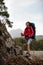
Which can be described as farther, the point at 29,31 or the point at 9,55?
the point at 29,31

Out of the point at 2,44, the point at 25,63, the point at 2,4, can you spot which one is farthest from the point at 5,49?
the point at 2,4

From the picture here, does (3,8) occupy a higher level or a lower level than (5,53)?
higher

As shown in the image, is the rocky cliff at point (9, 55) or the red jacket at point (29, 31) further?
the red jacket at point (29, 31)

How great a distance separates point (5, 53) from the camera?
542 inches

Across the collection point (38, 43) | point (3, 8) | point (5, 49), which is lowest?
point (38, 43)

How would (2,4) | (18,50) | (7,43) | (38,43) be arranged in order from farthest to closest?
(38,43)
(2,4)
(18,50)
(7,43)

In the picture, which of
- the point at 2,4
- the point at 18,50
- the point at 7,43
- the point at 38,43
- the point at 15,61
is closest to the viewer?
the point at 15,61

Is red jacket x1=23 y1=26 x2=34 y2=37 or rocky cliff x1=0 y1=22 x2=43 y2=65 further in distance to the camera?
red jacket x1=23 y1=26 x2=34 y2=37

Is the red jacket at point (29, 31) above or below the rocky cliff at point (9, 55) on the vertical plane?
above

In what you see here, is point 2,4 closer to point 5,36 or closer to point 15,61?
point 5,36

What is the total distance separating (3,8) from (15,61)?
9595 mm

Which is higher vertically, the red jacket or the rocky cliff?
the red jacket

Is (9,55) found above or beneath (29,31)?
beneath

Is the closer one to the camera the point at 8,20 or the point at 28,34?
the point at 28,34
